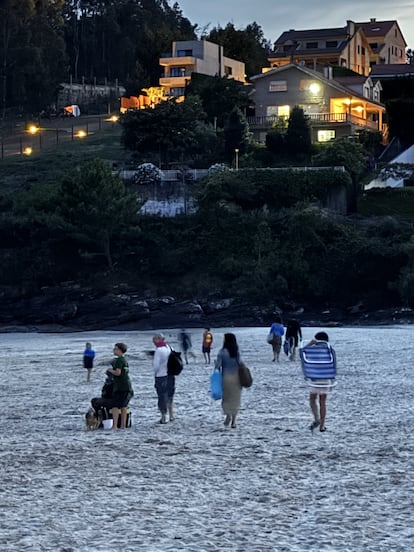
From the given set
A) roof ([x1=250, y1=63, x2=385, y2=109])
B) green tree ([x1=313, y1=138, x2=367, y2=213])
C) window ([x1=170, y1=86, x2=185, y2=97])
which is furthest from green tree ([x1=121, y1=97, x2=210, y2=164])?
window ([x1=170, y1=86, x2=185, y2=97])

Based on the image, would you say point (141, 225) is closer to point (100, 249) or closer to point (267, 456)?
point (100, 249)

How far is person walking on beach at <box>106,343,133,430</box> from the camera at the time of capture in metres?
15.7

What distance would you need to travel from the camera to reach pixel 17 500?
11.6 meters

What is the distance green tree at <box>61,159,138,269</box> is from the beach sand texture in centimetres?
2943

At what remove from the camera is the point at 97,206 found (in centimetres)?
5122

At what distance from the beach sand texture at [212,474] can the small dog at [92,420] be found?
0.18 meters

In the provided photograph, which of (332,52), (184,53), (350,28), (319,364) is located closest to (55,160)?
(184,53)

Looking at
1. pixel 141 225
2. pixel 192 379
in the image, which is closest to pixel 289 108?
pixel 141 225

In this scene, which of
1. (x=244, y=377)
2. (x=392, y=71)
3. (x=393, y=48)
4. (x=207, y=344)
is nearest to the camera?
(x=244, y=377)

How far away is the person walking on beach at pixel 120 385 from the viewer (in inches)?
619

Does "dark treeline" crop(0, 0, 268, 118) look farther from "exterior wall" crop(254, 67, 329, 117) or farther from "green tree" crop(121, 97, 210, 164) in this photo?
"green tree" crop(121, 97, 210, 164)

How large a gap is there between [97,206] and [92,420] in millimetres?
35729

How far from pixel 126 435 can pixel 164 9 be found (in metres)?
112

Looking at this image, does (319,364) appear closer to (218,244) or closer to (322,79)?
(218,244)
